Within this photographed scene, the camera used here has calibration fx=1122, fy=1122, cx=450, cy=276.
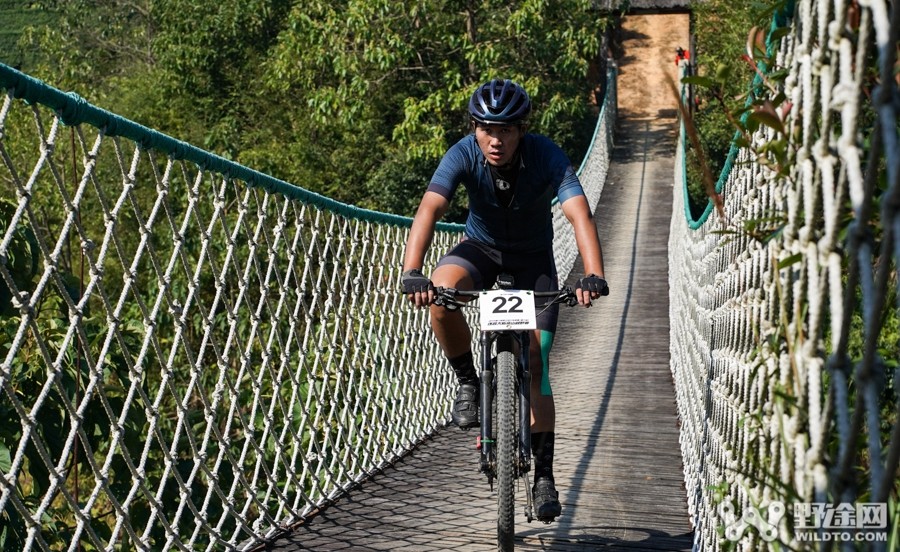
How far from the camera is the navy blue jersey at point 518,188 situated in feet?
11.0

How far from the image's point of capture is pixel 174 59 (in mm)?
25469

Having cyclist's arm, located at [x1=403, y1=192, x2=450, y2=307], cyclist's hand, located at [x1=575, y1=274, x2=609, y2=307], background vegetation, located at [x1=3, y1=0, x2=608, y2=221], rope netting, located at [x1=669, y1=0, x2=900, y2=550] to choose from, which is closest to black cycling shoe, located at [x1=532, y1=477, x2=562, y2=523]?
cyclist's hand, located at [x1=575, y1=274, x2=609, y2=307]

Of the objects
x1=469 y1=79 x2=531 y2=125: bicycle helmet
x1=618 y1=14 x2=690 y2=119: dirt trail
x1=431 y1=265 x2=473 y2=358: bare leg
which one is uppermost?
x1=618 y1=14 x2=690 y2=119: dirt trail

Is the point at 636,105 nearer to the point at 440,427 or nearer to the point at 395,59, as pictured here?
the point at 395,59

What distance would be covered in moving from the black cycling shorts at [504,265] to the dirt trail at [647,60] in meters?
26.8


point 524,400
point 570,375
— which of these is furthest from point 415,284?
point 570,375

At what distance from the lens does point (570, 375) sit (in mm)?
7320

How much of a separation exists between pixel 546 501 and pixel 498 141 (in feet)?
3.48

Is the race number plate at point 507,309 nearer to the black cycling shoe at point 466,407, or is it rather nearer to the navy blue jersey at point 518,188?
the navy blue jersey at point 518,188

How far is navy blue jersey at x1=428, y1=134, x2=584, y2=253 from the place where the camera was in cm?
337

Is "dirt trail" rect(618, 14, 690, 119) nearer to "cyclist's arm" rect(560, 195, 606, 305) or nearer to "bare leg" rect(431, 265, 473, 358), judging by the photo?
"bare leg" rect(431, 265, 473, 358)

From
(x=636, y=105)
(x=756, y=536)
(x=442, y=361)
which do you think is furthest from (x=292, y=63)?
(x=756, y=536)

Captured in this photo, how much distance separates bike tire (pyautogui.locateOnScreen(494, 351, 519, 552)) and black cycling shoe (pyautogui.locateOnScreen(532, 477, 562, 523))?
172mm

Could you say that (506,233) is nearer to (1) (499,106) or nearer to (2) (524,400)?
(1) (499,106)
